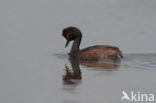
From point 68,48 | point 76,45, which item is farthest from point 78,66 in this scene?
point 68,48

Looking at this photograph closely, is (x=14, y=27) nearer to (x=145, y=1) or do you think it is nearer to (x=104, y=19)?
(x=104, y=19)

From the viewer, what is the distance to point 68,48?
71.6ft

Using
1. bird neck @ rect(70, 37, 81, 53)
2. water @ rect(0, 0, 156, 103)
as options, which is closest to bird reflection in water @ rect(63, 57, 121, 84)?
water @ rect(0, 0, 156, 103)

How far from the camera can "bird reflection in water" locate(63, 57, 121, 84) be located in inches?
641

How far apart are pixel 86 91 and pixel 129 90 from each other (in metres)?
1.07

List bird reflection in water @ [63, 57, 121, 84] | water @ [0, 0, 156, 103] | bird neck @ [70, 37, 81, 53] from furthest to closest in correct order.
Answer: bird neck @ [70, 37, 81, 53] → bird reflection in water @ [63, 57, 121, 84] → water @ [0, 0, 156, 103]

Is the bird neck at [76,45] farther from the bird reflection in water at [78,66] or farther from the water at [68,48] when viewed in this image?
the bird reflection in water at [78,66]

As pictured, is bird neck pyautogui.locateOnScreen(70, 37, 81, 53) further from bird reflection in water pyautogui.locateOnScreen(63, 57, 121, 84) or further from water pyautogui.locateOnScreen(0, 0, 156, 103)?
bird reflection in water pyautogui.locateOnScreen(63, 57, 121, 84)

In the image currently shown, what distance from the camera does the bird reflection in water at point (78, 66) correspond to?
641 inches

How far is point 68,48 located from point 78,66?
3.49 metres

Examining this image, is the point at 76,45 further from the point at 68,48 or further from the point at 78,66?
the point at 78,66

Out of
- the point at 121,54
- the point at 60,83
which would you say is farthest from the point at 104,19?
the point at 60,83

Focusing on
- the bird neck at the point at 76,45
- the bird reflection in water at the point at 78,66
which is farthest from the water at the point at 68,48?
the bird neck at the point at 76,45

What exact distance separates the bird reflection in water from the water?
0.16m
